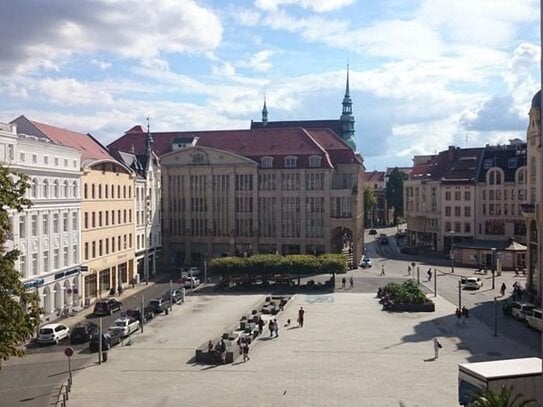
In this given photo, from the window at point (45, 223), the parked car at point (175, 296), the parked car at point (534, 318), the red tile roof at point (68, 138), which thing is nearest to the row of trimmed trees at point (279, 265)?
the parked car at point (175, 296)

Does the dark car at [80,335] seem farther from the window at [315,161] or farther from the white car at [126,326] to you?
the window at [315,161]

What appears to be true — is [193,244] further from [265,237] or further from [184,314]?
[184,314]

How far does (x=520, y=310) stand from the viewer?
52125 millimetres

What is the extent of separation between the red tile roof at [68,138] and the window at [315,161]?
2672cm

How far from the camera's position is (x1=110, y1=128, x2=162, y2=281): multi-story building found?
268 feet

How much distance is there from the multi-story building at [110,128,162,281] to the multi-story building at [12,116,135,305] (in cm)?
336

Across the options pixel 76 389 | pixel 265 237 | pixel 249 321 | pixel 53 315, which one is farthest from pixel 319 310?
pixel 265 237

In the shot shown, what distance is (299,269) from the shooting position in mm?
69125

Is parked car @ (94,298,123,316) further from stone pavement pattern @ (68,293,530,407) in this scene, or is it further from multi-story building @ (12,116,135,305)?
stone pavement pattern @ (68,293,530,407)

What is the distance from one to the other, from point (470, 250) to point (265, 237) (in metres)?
26.9

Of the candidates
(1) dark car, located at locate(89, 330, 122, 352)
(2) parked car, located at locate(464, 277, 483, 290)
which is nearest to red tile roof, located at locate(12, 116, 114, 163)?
(1) dark car, located at locate(89, 330, 122, 352)

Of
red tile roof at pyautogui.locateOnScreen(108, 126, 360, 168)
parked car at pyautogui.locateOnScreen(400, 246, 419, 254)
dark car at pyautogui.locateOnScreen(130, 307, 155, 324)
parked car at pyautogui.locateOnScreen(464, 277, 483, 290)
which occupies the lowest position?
dark car at pyautogui.locateOnScreen(130, 307, 155, 324)

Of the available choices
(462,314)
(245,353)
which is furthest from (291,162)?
(245,353)

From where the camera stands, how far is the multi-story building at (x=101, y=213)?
64.1m
